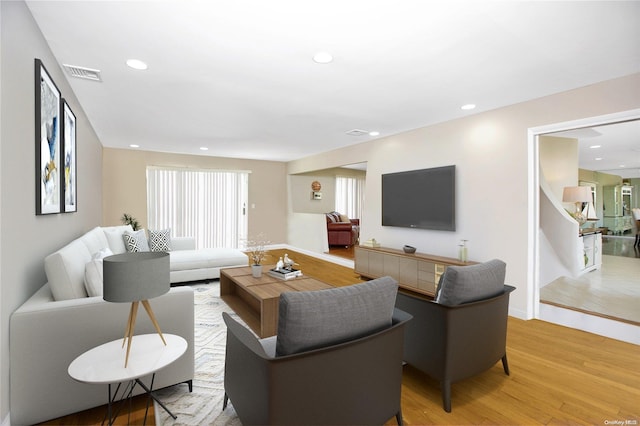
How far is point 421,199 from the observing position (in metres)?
4.48

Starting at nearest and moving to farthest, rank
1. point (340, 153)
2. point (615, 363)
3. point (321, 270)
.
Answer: point (615, 363) < point (321, 270) < point (340, 153)

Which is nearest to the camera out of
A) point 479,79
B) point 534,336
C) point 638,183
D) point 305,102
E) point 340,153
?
point 479,79

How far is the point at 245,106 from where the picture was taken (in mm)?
3564

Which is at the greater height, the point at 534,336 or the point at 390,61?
the point at 390,61

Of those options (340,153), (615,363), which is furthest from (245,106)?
(615,363)

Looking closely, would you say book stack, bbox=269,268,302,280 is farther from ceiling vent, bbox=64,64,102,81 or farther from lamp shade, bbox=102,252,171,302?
ceiling vent, bbox=64,64,102,81

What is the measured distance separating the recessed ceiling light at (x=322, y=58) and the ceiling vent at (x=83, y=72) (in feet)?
6.28

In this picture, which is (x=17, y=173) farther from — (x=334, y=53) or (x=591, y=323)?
(x=591, y=323)

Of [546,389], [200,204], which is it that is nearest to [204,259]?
[200,204]

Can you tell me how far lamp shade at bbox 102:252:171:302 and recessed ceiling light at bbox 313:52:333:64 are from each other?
1813 millimetres

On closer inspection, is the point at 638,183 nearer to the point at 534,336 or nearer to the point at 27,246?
the point at 534,336

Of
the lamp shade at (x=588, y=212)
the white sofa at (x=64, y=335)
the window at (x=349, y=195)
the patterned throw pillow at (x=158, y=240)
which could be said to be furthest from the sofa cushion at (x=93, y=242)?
the lamp shade at (x=588, y=212)

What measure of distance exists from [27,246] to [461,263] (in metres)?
4.06

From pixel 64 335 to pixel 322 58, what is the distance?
2.46 metres
